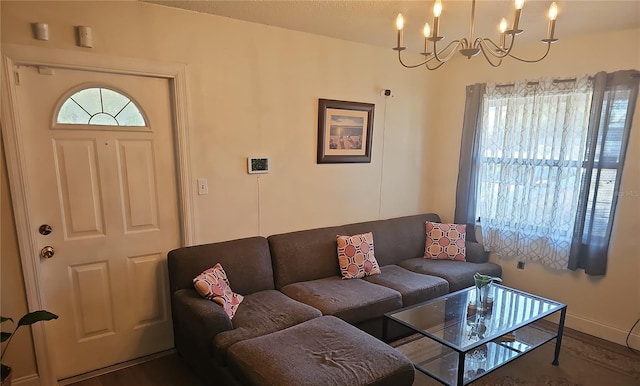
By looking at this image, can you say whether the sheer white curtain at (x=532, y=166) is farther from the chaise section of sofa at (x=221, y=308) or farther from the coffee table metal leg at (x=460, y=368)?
the chaise section of sofa at (x=221, y=308)

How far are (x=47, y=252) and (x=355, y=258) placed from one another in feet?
7.07

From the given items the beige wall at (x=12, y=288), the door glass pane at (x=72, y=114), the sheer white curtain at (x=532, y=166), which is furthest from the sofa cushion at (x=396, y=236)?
the beige wall at (x=12, y=288)

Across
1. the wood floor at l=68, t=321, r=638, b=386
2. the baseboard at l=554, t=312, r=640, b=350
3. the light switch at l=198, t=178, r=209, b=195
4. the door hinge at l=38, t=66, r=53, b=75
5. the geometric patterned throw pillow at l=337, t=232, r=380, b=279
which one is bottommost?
the wood floor at l=68, t=321, r=638, b=386

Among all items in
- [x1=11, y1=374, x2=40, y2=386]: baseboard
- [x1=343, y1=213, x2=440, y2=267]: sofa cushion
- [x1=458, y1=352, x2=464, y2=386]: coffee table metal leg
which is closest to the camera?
[x1=458, y1=352, x2=464, y2=386]: coffee table metal leg

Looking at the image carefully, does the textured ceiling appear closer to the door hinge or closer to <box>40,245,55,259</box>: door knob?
the door hinge

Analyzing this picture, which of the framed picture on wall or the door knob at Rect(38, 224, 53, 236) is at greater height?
the framed picture on wall

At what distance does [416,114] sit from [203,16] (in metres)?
2.29

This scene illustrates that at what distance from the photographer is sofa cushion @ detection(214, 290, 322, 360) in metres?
2.10

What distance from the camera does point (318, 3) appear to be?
2387mm

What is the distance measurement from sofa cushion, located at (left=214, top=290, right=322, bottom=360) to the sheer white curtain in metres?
2.14

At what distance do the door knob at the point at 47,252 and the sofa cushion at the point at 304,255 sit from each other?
143cm

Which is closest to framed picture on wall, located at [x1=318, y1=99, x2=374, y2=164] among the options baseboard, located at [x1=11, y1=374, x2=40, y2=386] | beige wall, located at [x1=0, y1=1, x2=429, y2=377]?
beige wall, located at [x1=0, y1=1, x2=429, y2=377]

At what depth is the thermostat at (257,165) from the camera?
2.90 m

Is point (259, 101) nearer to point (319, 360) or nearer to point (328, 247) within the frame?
point (328, 247)
